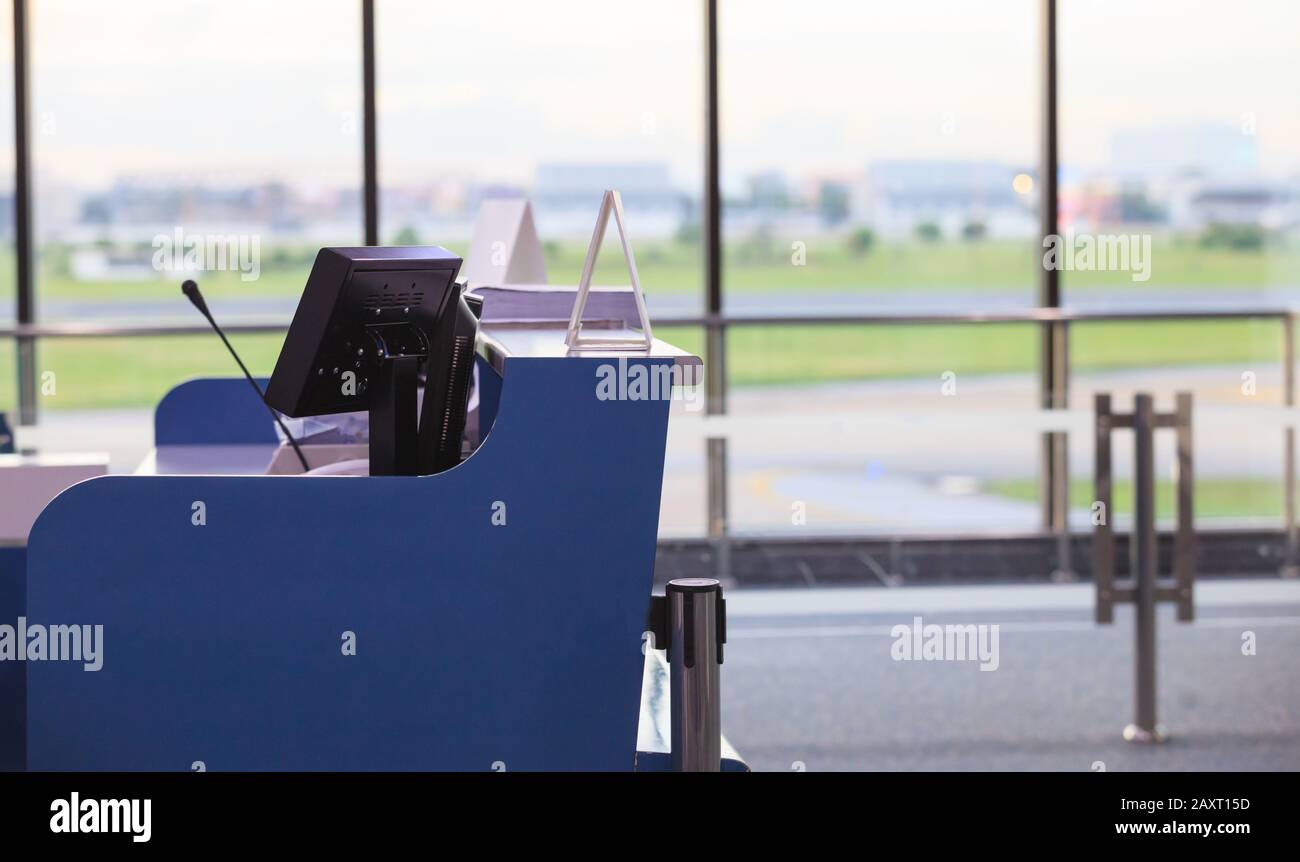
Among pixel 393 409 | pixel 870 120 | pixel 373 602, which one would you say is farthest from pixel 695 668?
pixel 870 120

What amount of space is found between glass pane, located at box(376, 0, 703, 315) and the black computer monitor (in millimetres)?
3391

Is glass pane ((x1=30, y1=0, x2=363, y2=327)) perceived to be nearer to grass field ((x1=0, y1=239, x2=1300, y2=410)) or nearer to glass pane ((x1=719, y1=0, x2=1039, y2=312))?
grass field ((x1=0, y1=239, x2=1300, y2=410))

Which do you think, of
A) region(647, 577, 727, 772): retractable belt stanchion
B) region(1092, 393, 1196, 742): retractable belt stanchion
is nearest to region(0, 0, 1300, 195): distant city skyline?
region(1092, 393, 1196, 742): retractable belt stanchion

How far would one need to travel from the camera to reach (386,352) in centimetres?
209

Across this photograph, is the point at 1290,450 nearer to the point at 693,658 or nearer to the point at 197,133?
the point at 693,658

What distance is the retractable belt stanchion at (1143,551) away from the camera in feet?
12.2

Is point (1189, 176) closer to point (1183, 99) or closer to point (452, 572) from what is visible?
point (1183, 99)

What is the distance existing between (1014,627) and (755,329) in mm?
1271

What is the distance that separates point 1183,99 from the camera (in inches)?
272

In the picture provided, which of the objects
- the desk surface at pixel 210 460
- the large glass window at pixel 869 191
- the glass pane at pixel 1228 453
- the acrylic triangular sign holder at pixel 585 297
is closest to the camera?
the acrylic triangular sign holder at pixel 585 297

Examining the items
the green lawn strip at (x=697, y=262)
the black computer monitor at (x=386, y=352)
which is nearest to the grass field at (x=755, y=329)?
the green lawn strip at (x=697, y=262)

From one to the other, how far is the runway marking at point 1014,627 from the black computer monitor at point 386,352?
109 inches

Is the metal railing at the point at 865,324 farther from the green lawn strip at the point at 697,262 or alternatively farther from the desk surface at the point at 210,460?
the desk surface at the point at 210,460
